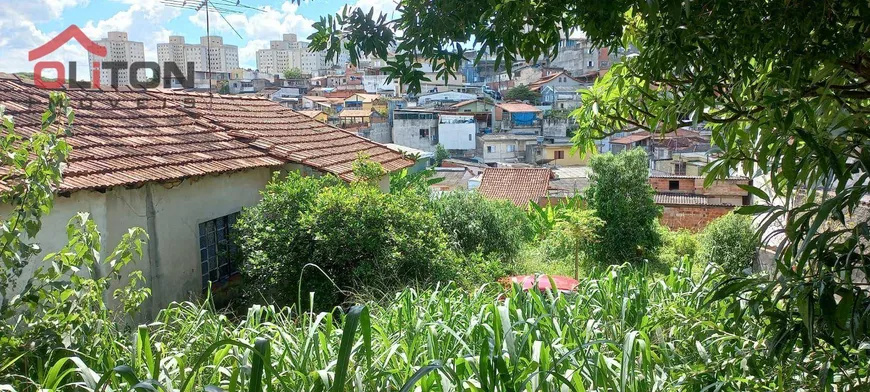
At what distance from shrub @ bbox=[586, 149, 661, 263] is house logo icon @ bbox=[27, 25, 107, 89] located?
1265 cm

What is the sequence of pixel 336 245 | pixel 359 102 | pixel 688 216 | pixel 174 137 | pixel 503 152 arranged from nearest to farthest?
pixel 336 245
pixel 174 137
pixel 688 216
pixel 503 152
pixel 359 102

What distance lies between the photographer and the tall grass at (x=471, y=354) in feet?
9.12

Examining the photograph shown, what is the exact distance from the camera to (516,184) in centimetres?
2767

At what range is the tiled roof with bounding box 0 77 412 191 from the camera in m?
7.62

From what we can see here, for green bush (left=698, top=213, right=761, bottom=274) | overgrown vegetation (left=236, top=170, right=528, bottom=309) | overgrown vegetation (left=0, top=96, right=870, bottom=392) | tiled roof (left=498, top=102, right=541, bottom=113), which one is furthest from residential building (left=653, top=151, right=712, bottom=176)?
overgrown vegetation (left=0, top=96, right=870, bottom=392)

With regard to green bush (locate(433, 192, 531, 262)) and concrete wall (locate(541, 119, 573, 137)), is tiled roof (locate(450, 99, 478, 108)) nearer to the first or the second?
concrete wall (locate(541, 119, 573, 137))

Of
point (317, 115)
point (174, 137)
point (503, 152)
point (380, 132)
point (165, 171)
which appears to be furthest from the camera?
point (503, 152)

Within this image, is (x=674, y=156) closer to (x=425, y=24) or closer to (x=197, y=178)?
(x=197, y=178)

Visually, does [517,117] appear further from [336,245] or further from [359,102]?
[336,245]

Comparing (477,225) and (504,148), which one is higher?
(504,148)

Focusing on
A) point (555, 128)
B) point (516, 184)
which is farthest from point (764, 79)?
point (555, 128)

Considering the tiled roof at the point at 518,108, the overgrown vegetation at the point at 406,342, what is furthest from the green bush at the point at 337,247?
the tiled roof at the point at 518,108

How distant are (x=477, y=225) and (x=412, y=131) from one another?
3264 cm

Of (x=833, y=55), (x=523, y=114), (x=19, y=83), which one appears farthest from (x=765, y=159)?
(x=523, y=114)
